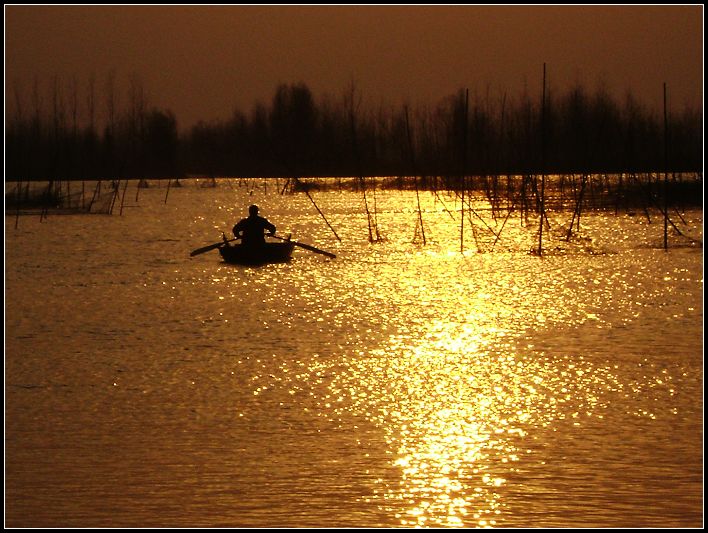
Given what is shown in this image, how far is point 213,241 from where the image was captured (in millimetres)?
24453

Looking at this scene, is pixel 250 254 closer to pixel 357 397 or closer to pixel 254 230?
pixel 254 230

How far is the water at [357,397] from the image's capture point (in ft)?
18.0

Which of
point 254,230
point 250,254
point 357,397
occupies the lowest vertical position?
point 357,397

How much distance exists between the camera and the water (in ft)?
18.0

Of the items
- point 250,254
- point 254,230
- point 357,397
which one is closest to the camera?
point 357,397

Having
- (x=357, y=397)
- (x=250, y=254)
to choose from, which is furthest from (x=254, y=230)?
(x=357, y=397)

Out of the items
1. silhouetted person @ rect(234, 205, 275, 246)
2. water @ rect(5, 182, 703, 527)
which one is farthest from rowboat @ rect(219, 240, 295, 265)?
water @ rect(5, 182, 703, 527)

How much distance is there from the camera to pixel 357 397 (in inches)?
311

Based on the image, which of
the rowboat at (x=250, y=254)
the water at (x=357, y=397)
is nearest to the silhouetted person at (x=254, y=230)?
the rowboat at (x=250, y=254)

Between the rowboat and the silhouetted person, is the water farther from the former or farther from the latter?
the silhouetted person

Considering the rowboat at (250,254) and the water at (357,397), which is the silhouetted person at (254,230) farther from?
the water at (357,397)

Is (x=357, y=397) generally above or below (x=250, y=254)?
below

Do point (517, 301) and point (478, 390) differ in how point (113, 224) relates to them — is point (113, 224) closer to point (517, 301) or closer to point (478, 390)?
point (517, 301)

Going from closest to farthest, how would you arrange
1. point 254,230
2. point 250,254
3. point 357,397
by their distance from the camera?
point 357,397 < point 254,230 < point 250,254
